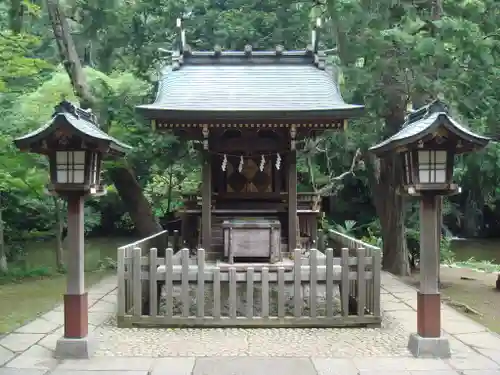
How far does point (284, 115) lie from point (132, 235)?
69.0ft

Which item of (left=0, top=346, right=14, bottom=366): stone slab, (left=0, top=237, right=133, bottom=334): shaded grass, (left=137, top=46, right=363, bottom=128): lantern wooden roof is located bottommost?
(left=0, top=237, right=133, bottom=334): shaded grass

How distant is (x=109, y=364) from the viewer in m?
5.66

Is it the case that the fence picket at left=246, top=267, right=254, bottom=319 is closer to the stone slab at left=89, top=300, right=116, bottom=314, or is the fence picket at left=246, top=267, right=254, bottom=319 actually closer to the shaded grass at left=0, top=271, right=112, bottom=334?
the stone slab at left=89, top=300, right=116, bottom=314

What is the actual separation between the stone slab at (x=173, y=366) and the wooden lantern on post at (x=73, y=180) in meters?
0.87

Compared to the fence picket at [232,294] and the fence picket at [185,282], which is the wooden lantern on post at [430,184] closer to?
the fence picket at [232,294]

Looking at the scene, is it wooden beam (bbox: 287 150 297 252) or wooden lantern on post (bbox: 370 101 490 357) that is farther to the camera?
wooden beam (bbox: 287 150 297 252)

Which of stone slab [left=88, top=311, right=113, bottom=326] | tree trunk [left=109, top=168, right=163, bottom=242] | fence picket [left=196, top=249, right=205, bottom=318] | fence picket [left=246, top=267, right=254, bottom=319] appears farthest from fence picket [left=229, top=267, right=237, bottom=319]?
tree trunk [left=109, top=168, right=163, bottom=242]

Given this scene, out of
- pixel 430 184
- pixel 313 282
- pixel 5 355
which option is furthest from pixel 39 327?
pixel 430 184

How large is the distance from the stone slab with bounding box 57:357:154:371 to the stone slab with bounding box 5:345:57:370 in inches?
5.7

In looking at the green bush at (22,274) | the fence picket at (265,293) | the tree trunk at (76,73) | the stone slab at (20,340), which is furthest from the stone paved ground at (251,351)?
the tree trunk at (76,73)

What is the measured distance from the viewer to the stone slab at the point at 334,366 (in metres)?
5.41

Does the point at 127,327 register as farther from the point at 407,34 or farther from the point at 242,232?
the point at 407,34

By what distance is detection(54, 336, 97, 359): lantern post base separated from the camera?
233 inches

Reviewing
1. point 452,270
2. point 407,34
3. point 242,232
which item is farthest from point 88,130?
point 452,270
